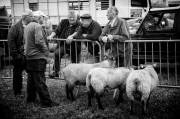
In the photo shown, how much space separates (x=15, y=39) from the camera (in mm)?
5742

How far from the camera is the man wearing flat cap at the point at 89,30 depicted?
611 centimetres

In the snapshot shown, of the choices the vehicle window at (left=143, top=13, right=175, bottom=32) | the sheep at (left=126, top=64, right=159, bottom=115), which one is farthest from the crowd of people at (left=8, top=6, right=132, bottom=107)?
the vehicle window at (left=143, top=13, right=175, bottom=32)

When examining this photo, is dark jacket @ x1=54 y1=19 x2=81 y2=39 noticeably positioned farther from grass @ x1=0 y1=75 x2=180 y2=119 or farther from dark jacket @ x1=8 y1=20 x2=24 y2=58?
grass @ x1=0 y1=75 x2=180 y2=119

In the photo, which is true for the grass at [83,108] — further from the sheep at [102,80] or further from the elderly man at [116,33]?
the elderly man at [116,33]

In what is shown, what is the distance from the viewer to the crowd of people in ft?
16.4

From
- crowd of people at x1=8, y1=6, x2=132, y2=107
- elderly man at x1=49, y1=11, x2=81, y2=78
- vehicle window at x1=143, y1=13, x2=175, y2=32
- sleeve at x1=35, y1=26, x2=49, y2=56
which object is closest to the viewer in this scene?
sleeve at x1=35, y1=26, x2=49, y2=56

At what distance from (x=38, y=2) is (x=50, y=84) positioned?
11.7 meters

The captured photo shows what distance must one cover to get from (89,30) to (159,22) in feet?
11.2

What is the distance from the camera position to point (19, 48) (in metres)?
5.82

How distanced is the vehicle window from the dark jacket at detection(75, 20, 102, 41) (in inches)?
118

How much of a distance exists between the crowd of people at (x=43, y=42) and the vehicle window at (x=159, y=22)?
2.90 meters

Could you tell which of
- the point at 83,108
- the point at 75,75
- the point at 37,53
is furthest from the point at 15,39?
the point at 83,108

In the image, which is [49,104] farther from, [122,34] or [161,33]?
[161,33]

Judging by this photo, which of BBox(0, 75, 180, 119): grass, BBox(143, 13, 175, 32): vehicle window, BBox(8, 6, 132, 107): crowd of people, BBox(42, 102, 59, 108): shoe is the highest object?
BBox(143, 13, 175, 32): vehicle window
